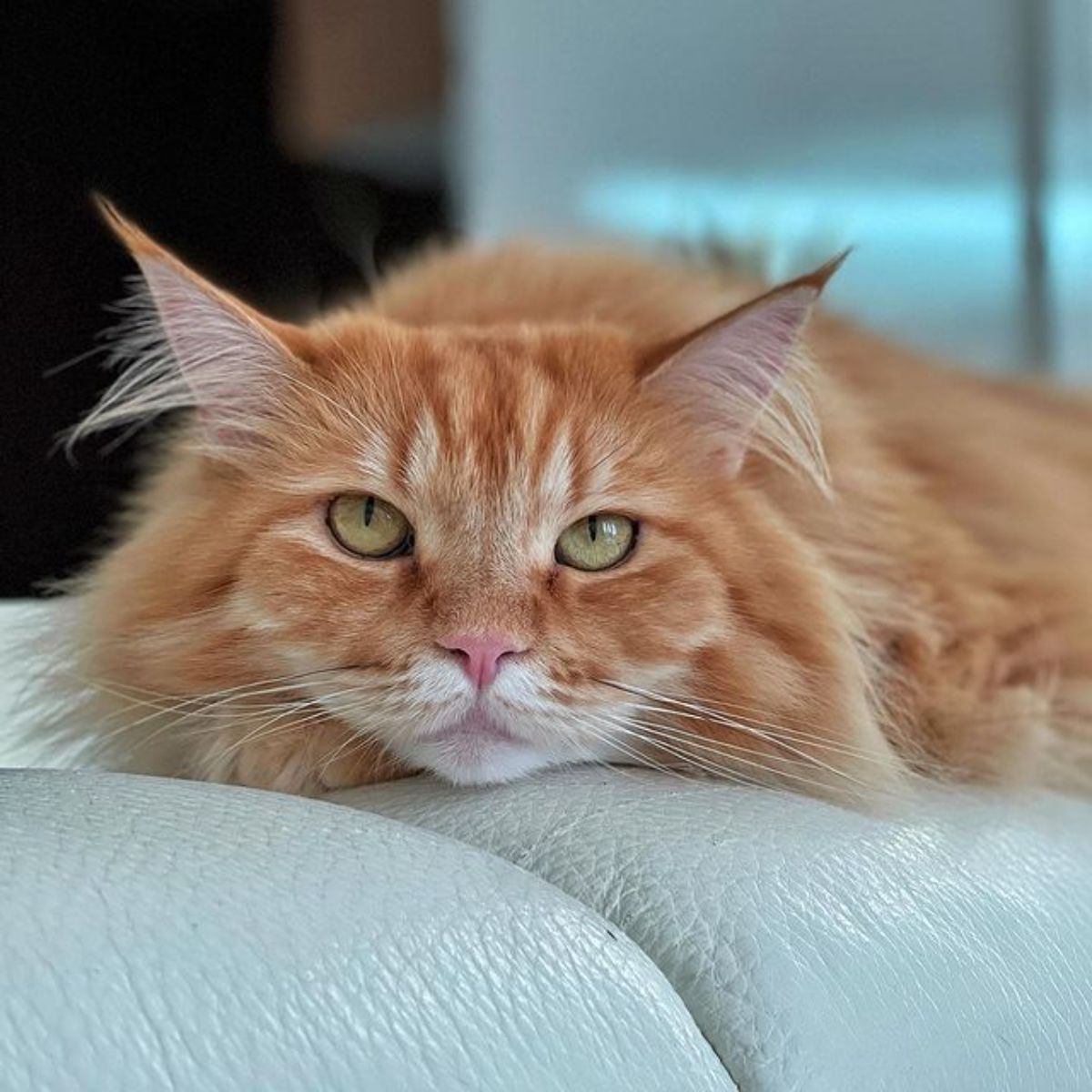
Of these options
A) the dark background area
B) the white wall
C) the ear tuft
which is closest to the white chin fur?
the ear tuft

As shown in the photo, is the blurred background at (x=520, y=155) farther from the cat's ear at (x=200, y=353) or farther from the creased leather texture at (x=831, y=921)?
the creased leather texture at (x=831, y=921)

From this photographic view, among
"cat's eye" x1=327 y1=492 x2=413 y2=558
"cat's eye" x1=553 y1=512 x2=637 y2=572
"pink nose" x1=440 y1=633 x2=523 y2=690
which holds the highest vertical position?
"cat's eye" x1=327 y1=492 x2=413 y2=558

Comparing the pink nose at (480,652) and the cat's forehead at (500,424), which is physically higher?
the cat's forehead at (500,424)

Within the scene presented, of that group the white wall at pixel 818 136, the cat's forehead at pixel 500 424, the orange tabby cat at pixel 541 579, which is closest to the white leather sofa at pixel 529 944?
the orange tabby cat at pixel 541 579

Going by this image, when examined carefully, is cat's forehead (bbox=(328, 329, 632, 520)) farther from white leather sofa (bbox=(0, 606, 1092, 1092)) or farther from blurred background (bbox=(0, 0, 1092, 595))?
blurred background (bbox=(0, 0, 1092, 595))

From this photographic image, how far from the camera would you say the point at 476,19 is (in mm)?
2432

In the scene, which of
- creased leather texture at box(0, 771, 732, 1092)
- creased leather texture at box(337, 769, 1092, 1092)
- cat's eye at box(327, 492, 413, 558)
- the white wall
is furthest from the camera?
the white wall

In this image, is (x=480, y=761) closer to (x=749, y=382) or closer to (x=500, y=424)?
(x=500, y=424)

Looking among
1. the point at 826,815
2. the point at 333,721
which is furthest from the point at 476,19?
the point at 826,815

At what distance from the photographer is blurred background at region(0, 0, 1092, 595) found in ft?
5.68

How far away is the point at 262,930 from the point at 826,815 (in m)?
0.41

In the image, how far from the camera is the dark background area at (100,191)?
5.55 ft

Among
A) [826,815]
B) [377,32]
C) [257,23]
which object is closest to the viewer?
[826,815]

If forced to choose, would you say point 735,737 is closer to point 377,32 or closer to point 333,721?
point 333,721
